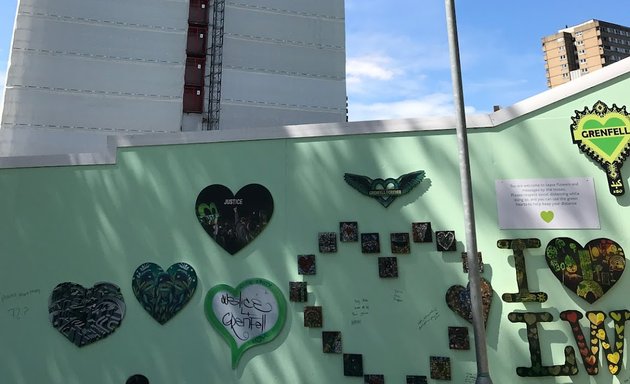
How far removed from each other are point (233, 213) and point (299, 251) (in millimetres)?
1300

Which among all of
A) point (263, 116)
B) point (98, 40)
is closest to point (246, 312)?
point (263, 116)

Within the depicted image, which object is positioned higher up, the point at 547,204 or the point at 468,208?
the point at 547,204

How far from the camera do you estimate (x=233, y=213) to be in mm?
6914

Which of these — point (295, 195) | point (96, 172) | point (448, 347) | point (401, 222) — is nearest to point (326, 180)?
point (295, 195)

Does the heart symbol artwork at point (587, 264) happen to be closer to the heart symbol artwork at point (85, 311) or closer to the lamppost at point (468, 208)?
the lamppost at point (468, 208)

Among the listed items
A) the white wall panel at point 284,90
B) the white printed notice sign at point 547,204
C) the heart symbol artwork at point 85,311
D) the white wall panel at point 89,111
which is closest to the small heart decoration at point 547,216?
the white printed notice sign at point 547,204

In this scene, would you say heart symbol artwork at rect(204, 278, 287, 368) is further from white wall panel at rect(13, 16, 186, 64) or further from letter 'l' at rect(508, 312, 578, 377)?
white wall panel at rect(13, 16, 186, 64)

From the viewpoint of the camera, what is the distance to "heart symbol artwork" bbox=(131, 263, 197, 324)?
6750 mm

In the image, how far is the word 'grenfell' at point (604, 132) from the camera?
6.06m

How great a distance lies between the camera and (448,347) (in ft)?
19.8

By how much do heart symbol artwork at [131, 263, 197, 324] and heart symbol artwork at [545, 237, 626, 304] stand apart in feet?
18.5

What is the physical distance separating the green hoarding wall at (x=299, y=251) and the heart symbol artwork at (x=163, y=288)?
13 centimetres

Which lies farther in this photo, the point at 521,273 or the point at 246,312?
the point at 246,312

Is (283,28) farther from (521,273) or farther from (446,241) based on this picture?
(521,273)
